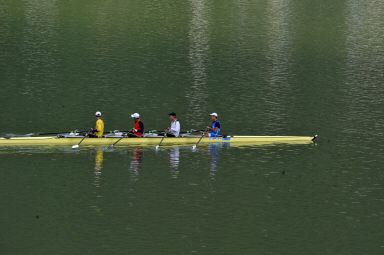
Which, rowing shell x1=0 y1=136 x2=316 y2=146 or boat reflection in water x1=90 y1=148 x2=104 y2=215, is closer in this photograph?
boat reflection in water x1=90 y1=148 x2=104 y2=215

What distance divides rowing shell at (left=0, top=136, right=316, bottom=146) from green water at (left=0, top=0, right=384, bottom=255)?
923 millimetres

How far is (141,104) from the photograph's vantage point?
72375 millimetres

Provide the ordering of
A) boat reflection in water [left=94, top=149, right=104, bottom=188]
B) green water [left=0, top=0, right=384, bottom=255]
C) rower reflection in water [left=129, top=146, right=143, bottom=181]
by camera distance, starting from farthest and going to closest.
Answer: rower reflection in water [left=129, top=146, right=143, bottom=181] < boat reflection in water [left=94, top=149, right=104, bottom=188] < green water [left=0, top=0, right=384, bottom=255]

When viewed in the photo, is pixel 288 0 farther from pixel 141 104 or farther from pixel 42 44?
pixel 141 104

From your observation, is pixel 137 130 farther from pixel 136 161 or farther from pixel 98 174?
pixel 98 174

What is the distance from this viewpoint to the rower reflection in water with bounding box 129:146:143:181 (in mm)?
48059

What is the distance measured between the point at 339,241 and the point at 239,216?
18.5 ft

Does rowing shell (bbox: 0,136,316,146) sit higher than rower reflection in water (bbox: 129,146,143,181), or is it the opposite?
rowing shell (bbox: 0,136,316,146)

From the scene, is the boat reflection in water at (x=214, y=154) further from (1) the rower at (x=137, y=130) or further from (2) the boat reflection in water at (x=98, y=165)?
(2) the boat reflection in water at (x=98, y=165)

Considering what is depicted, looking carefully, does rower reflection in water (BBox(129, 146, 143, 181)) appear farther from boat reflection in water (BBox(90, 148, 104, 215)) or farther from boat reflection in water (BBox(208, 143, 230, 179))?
boat reflection in water (BBox(208, 143, 230, 179))

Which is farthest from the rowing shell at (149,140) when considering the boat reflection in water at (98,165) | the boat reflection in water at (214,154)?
the boat reflection in water at (98,165)

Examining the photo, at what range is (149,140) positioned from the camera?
5581 cm

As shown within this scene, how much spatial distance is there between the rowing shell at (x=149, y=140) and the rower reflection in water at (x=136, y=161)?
40.0 inches

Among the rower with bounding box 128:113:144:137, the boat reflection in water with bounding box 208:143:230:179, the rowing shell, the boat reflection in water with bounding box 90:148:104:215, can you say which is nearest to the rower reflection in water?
the rowing shell
